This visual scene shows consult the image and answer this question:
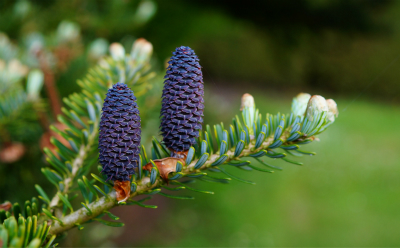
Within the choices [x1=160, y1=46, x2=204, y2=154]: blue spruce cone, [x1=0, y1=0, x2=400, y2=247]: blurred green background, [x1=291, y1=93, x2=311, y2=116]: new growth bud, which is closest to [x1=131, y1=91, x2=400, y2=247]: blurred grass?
[x1=0, y1=0, x2=400, y2=247]: blurred green background

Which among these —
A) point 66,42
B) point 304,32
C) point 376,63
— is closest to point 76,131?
point 66,42

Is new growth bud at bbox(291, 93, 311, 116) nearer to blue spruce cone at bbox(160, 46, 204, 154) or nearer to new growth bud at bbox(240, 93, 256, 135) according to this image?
new growth bud at bbox(240, 93, 256, 135)

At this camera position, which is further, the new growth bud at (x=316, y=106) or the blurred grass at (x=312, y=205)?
the blurred grass at (x=312, y=205)

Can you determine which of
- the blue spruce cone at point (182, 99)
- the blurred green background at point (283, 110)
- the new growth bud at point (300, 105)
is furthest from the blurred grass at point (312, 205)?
the blue spruce cone at point (182, 99)

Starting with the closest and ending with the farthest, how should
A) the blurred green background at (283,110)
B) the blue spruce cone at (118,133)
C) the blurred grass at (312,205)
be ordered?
the blue spruce cone at (118,133)
the blurred green background at (283,110)
the blurred grass at (312,205)

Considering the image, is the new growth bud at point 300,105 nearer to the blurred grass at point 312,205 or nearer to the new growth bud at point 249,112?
the new growth bud at point 249,112

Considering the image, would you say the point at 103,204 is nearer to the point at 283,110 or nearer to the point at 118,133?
the point at 118,133

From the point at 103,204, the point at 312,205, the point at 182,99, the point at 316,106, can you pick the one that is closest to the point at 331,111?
the point at 316,106
